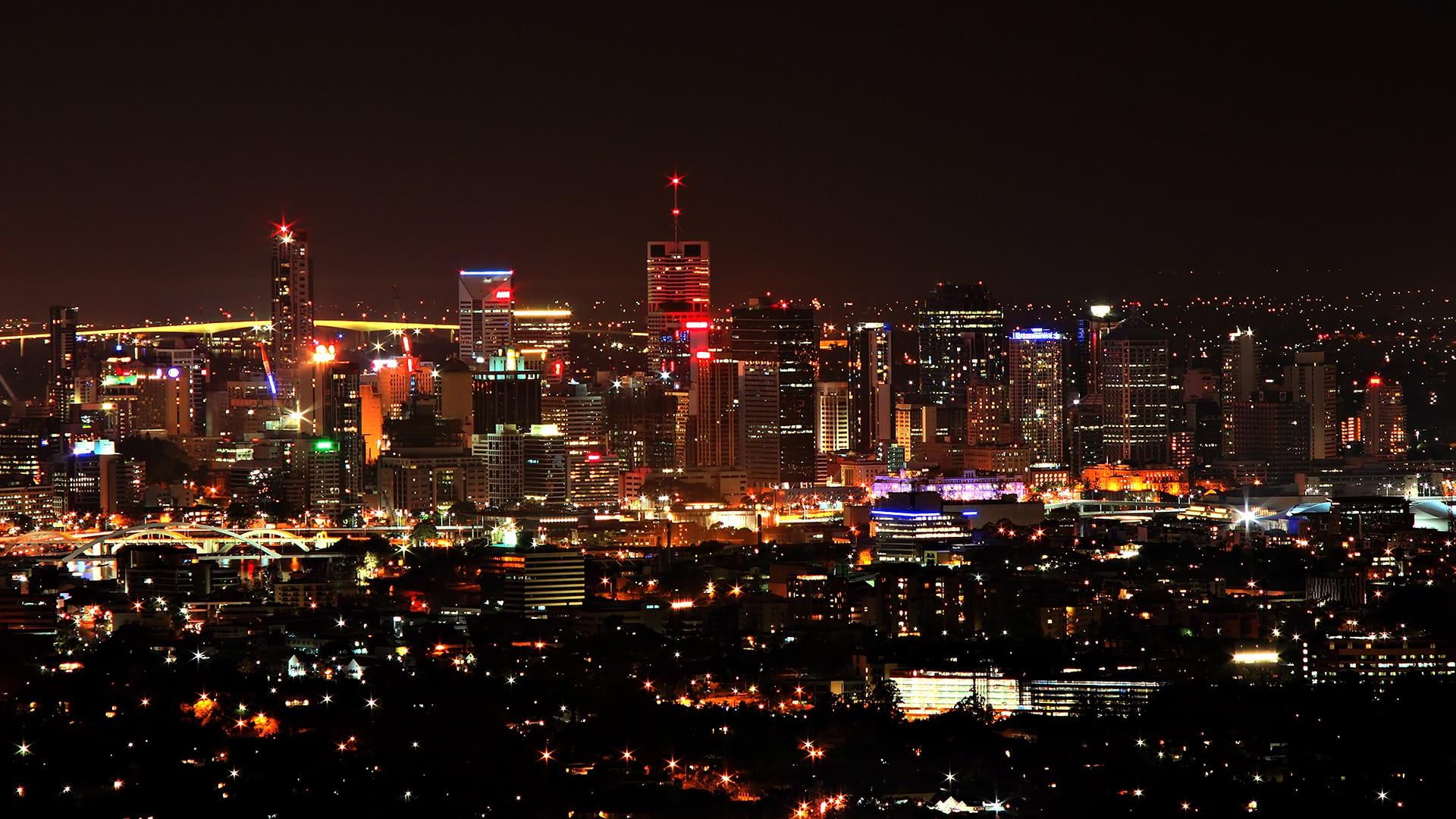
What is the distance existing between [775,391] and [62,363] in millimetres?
9838

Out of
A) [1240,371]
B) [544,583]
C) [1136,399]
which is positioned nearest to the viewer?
[544,583]

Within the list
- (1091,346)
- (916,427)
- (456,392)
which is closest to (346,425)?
(456,392)

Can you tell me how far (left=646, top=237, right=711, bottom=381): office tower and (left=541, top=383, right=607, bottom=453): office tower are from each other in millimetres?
2902

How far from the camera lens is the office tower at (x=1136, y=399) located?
40.5 metres

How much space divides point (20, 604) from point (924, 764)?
9.58m

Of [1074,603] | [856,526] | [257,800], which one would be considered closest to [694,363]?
[856,526]

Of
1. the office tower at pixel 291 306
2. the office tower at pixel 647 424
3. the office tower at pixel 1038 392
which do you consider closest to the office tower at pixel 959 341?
the office tower at pixel 1038 392

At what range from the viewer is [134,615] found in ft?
74.3

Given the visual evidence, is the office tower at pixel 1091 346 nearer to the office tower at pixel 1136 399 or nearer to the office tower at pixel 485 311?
the office tower at pixel 1136 399

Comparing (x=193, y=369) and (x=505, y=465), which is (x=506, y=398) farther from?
(x=193, y=369)

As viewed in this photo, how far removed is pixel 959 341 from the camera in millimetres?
42625

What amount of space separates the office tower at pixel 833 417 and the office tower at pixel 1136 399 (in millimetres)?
3616

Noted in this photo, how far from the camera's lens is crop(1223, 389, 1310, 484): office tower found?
39.6 meters

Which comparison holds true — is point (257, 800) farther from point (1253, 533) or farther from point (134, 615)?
point (1253, 533)
